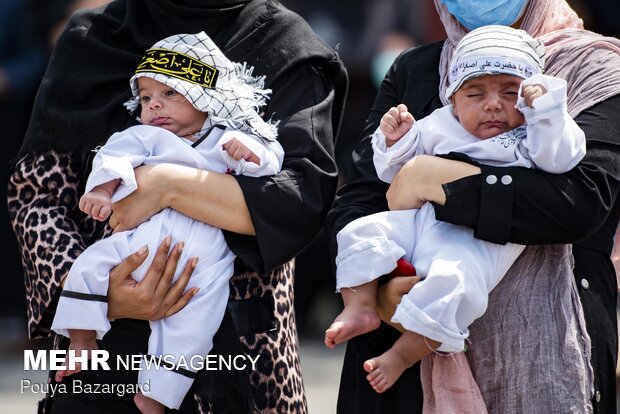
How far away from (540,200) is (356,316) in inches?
24.0

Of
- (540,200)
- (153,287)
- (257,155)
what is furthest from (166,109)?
(540,200)

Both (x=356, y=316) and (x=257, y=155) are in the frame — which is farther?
(x=257, y=155)

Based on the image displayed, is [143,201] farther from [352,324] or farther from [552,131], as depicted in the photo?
[552,131]

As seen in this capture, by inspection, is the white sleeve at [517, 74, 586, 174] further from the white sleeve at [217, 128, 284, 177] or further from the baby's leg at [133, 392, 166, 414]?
the baby's leg at [133, 392, 166, 414]

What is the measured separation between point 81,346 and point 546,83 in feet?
5.26

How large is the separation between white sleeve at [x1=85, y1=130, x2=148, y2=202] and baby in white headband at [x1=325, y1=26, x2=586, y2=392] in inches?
27.3

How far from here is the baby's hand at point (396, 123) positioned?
3709 mm

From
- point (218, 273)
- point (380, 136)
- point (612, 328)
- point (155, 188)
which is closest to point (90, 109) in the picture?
point (155, 188)

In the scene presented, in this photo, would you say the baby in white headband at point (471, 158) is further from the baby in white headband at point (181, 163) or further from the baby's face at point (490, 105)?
the baby in white headband at point (181, 163)

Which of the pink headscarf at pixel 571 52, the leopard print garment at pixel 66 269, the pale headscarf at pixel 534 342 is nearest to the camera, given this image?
the pale headscarf at pixel 534 342

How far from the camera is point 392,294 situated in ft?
11.8

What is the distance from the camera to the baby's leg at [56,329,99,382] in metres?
3.88

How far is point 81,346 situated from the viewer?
3900 mm

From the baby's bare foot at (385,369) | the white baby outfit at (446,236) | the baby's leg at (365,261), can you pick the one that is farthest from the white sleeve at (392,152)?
the baby's bare foot at (385,369)
